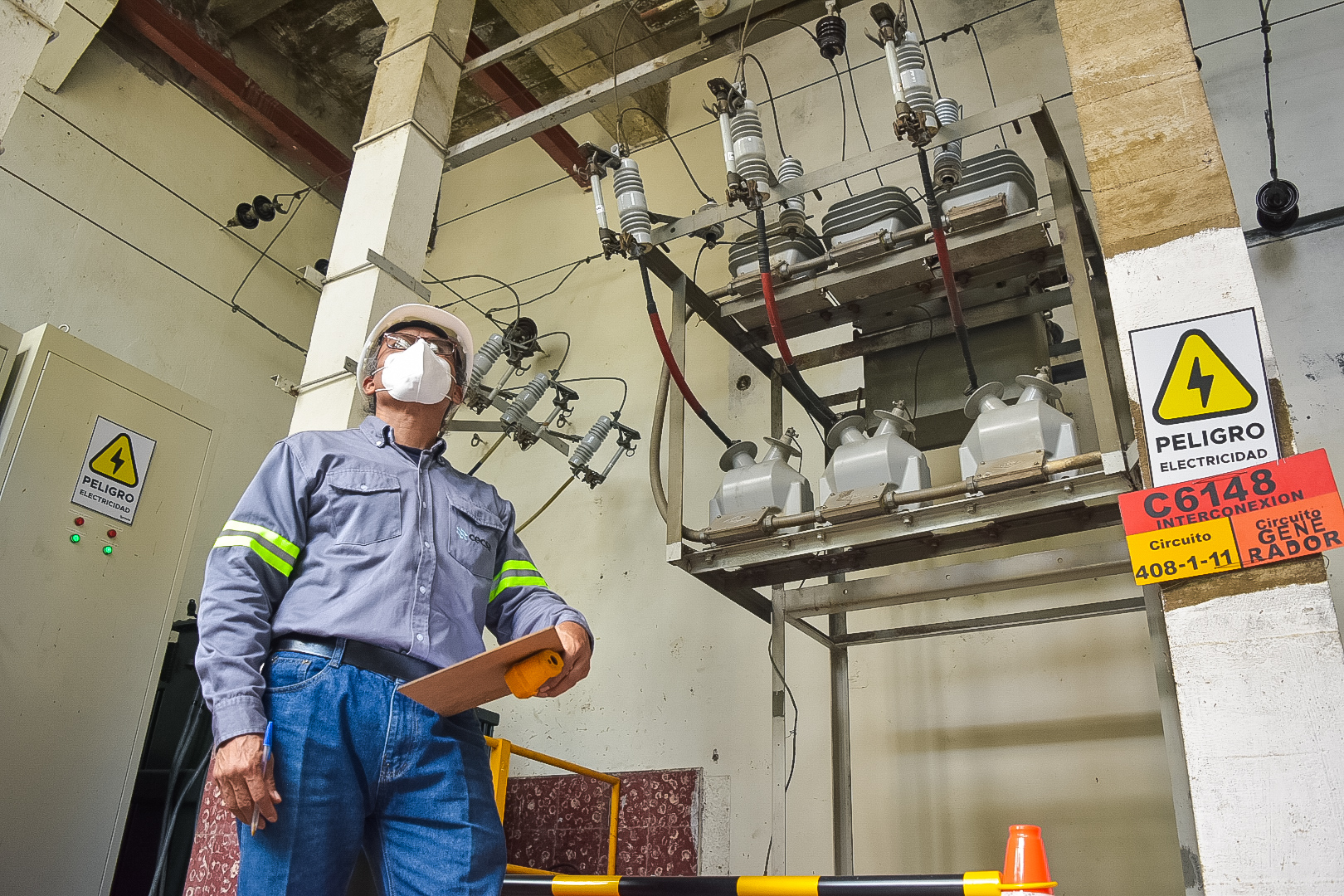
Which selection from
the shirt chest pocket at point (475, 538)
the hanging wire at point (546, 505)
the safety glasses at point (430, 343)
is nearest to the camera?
the shirt chest pocket at point (475, 538)

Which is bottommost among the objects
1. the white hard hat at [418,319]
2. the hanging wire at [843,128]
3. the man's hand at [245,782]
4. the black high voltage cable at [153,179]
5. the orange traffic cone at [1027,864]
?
the orange traffic cone at [1027,864]

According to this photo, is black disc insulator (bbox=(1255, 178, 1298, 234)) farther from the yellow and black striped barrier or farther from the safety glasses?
the safety glasses

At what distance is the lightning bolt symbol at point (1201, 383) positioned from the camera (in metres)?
1.75

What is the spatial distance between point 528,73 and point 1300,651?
19.4ft

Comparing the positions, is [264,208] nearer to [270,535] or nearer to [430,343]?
[430,343]

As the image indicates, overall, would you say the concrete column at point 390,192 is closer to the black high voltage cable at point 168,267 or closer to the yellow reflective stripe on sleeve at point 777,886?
the yellow reflective stripe on sleeve at point 777,886

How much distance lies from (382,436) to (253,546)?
0.38 m

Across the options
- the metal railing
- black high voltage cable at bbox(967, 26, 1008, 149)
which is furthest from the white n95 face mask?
black high voltage cable at bbox(967, 26, 1008, 149)

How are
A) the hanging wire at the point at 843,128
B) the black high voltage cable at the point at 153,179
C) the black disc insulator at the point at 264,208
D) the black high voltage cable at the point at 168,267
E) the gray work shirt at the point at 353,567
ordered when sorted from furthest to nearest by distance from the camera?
the black disc insulator at the point at 264,208 → the black high voltage cable at the point at 153,179 → the black high voltage cable at the point at 168,267 → the hanging wire at the point at 843,128 → the gray work shirt at the point at 353,567

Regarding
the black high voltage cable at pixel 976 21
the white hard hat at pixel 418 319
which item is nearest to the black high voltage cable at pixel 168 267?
the white hard hat at pixel 418 319

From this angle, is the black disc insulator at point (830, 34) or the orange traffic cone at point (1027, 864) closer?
the orange traffic cone at point (1027, 864)

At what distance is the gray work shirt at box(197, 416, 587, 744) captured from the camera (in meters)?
1.59

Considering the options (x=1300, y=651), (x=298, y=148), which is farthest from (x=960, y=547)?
(x=298, y=148)

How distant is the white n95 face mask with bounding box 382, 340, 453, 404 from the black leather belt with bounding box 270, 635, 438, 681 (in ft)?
1.84
